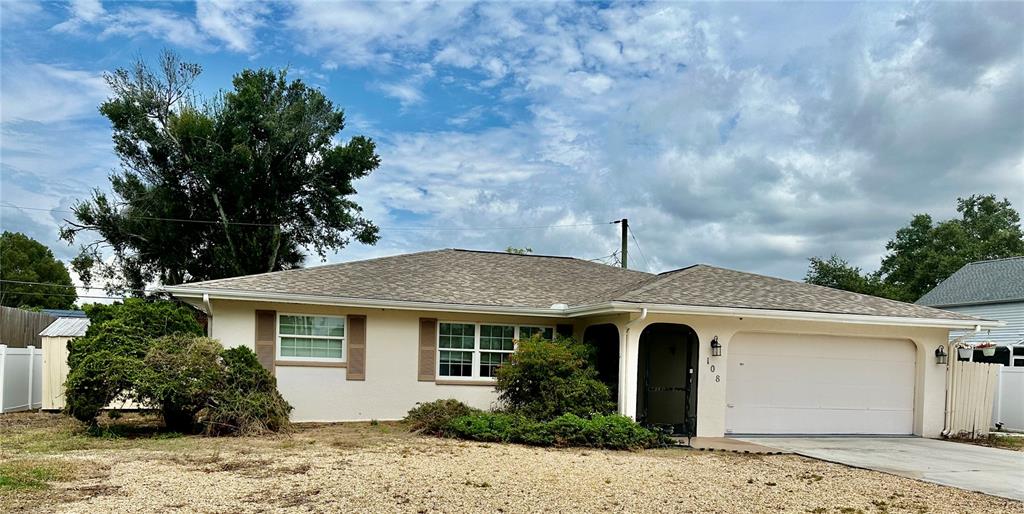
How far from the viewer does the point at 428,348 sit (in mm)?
15469

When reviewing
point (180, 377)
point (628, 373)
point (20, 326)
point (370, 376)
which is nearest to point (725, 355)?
point (628, 373)

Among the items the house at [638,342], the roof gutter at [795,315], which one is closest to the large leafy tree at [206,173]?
the house at [638,342]

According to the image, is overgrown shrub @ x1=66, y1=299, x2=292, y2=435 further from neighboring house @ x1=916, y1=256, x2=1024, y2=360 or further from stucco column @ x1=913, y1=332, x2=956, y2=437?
neighboring house @ x1=916, y1=256, x2=1024, y2=360

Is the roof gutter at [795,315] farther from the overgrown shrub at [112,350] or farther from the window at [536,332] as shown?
the overgrown shrub at [112,350]

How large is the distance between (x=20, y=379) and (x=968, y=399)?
2031cm

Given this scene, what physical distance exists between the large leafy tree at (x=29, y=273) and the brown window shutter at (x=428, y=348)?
3934 centimetres

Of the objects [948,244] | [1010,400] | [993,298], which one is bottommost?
[1010,400]

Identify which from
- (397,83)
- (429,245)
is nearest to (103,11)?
(397,83)

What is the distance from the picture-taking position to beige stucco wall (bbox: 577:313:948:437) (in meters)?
13.4

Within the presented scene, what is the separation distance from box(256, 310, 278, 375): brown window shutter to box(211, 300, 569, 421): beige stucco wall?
0.34 feet

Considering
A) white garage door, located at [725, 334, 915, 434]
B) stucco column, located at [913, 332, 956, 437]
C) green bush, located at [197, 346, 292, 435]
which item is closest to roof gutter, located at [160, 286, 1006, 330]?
stucco column, located at [913, 332, 956, 437]

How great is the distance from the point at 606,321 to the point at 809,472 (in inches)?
217

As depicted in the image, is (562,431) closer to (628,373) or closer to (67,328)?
(628,373)

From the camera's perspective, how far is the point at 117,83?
2834 centimetres
